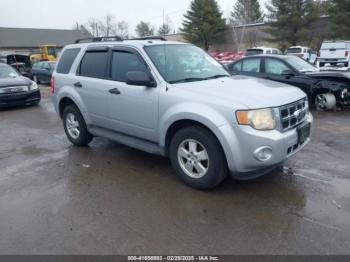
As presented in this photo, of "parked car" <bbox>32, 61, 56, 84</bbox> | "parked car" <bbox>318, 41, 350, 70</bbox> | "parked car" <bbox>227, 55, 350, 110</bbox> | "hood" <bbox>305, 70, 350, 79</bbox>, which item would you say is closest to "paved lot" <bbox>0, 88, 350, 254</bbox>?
"parked car" <bbox>227, 55, 350, 110</bbox>

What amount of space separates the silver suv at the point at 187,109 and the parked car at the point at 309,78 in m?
4.09

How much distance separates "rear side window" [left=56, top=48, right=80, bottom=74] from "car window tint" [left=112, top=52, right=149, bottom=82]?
1247 millimetres

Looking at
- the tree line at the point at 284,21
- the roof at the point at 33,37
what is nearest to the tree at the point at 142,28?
the roof at the point at 33,37

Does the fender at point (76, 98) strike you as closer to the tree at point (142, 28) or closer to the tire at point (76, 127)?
the tire at point (76, 127)

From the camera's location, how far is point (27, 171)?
517 centimetres

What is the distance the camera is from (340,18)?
103ft

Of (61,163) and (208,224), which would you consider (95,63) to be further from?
(208,224)

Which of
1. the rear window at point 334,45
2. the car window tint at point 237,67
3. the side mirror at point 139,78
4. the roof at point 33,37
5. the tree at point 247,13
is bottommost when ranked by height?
the car window tint at point 237,67

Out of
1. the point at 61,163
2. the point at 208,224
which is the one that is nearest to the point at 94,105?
the point at 61,163

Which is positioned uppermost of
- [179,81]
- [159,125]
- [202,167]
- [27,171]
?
[179,81]

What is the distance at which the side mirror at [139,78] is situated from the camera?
4.43 m

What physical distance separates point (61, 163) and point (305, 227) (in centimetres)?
386

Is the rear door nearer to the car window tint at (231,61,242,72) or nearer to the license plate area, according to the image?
the license plate area

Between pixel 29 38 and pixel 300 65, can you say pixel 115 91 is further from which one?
pixel 29 38
